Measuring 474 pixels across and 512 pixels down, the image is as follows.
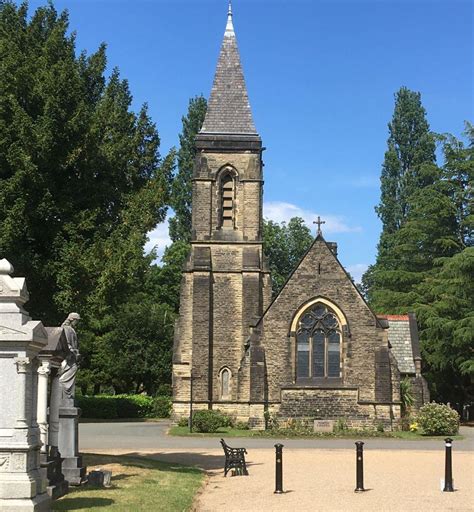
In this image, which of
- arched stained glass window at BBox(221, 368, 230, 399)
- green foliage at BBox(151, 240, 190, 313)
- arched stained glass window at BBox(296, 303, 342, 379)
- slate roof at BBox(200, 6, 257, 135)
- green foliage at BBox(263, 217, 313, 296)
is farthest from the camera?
green foliage at BBox(263, 217, 313, 296)

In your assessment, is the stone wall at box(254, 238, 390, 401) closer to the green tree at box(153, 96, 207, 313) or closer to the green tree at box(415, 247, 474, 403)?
the green tree at box(415, 247, 474, 403)

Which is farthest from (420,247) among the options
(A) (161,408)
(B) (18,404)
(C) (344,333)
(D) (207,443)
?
(B) (18,404)

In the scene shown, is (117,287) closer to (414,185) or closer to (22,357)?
(22,357)

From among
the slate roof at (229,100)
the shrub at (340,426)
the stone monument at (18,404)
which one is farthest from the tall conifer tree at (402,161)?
the stone monument at (18,404)

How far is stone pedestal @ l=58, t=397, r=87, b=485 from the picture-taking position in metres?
16.2

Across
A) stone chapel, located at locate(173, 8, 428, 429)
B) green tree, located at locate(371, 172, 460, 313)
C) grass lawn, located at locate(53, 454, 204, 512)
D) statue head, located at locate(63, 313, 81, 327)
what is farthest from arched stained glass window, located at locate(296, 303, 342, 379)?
statue head, located at locate(63, 313, 81, 327)

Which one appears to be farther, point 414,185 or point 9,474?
point 414,185

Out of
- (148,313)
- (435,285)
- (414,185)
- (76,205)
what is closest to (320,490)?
(76,205)

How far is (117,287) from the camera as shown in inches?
776

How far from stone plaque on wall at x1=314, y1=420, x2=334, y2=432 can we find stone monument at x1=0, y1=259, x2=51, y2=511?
77.3 feet

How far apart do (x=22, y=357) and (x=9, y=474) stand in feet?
5.25

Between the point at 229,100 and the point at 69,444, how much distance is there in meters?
29.3

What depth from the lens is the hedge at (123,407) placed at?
48.2 m

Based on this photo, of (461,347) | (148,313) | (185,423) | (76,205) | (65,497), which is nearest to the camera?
(65,497)
